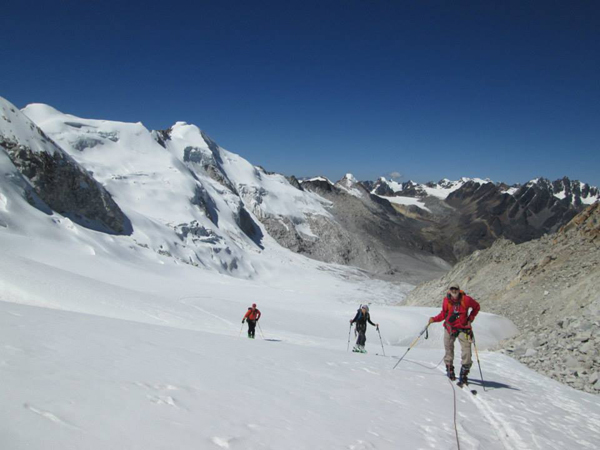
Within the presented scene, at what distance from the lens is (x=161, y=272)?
114ft

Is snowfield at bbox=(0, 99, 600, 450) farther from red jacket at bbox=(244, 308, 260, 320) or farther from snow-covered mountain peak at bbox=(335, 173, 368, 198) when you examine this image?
snow-covered mountain peak at bbox=(335, 173, 368, 198)

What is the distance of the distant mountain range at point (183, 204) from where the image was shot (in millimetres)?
39438

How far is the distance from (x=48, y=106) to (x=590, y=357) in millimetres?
73620

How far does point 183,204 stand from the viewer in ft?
196

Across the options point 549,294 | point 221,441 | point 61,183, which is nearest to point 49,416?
point 221,441

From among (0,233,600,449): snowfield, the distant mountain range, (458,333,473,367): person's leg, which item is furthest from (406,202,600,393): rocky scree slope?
the distant mountain range

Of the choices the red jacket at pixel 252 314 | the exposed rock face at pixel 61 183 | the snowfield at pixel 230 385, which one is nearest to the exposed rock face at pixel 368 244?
the exposed rock face at pixel 61 183

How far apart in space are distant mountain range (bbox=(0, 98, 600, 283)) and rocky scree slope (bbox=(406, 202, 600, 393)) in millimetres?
30784

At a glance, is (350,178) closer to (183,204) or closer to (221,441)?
(183,204)

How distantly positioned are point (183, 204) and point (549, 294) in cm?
4997

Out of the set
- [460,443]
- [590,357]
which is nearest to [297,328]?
[590,357]

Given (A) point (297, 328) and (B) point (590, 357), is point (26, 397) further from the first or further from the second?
(A) point (297, 328)

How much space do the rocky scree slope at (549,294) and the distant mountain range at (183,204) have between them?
3078cm

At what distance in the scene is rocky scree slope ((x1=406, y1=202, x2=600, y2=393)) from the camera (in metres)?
10.9
